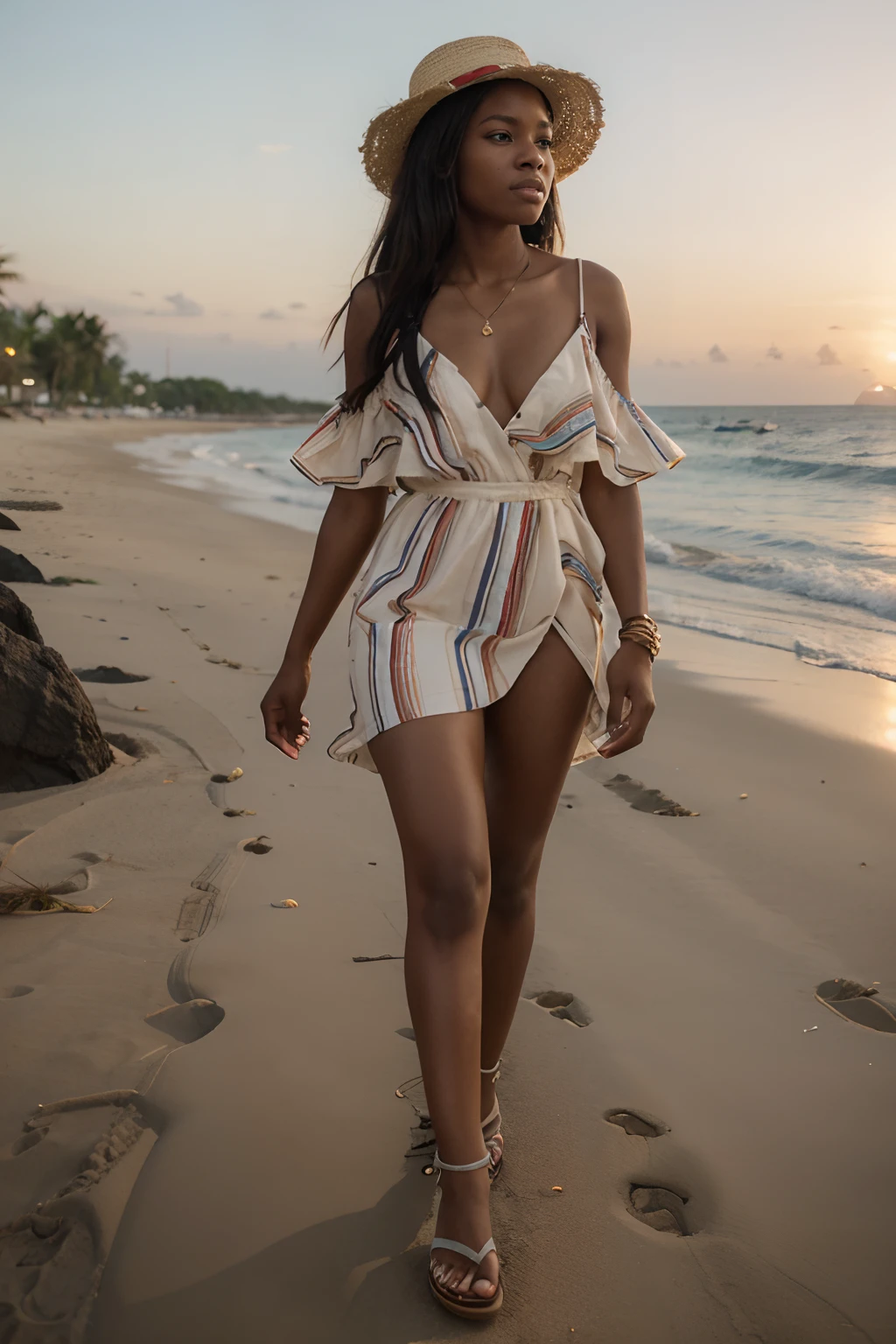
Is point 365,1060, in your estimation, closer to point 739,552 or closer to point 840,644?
point 840,644

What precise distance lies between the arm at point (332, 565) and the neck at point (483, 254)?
0.17m

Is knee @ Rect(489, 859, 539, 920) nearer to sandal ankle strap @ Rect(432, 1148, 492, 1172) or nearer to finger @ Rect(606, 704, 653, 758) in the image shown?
finger @ Rect(606, 704, 653, 758)

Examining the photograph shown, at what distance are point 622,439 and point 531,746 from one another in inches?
23.8

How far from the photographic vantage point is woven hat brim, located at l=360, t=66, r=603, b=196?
1.92 m

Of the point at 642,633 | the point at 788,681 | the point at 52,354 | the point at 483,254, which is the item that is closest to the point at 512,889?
the point at 642,633

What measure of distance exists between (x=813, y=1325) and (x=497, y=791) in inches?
38.0

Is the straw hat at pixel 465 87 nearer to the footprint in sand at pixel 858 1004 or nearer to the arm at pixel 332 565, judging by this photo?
the arm at pixel 332 565

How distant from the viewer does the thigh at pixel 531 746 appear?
1.85m

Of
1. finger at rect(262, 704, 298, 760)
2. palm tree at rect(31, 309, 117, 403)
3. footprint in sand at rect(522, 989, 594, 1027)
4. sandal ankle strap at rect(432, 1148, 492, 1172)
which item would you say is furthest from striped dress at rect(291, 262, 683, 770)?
palm tree at rect(31, 309, 117, 403)

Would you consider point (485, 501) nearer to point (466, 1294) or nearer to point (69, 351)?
point (466, 1294)

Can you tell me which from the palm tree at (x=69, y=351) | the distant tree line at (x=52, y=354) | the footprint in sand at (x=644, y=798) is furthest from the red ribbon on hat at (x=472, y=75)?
the palm tree at (x=69, y=351)

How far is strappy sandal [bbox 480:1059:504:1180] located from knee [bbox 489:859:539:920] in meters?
0.29

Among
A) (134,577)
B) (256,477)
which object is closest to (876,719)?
(134,577)

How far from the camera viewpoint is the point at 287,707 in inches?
83.0
